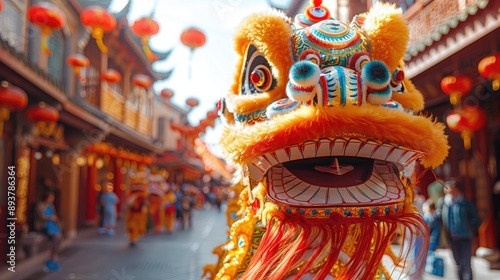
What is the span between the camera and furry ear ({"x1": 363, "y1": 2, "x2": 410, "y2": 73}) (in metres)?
1.95

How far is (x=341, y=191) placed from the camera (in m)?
1.61

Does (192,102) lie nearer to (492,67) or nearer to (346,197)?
(492,67)

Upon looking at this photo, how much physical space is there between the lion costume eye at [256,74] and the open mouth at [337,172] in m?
0.38

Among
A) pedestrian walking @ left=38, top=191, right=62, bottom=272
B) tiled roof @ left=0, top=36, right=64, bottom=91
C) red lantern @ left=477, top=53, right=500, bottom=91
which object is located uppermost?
tiled roof @ left=0, top=36, right=64, bottom=91

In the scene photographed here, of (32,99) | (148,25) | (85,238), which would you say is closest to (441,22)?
(148,25)

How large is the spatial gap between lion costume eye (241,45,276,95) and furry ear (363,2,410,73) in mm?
457

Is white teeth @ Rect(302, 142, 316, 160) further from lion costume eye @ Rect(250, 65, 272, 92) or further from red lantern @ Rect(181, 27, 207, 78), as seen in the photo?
red lantern @ Rect(181, 27, 207, 78)

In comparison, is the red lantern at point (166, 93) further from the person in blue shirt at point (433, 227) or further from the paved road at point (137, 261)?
the person in blue shirt at point (433, 227)

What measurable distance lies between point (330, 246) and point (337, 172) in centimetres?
26

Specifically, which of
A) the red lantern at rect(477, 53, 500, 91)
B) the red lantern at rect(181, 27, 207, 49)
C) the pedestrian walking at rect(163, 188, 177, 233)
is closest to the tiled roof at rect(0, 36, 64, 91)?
the red lantern at rect(181, 27, 207, 49)

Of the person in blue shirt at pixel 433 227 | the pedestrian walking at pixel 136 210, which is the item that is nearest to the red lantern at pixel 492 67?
the person in blue shirt at pixel 433 227

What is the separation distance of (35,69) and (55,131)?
13.4 feet

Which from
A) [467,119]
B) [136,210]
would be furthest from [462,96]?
[136,210]

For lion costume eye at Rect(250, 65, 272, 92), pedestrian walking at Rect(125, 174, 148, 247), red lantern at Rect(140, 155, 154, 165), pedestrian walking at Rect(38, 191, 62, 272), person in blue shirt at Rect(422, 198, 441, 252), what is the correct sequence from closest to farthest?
lion costume eye at Rect(250, 65, 272, 92) → person in blue shirt at Rect(422, 198, 441, 252) → pedestrian walking at Rect(38, 191, 62, 272) → pedestrian walking at Rect(125, 174, 148, 247) → red lantern at Rect(140, 155, 154, 165)
